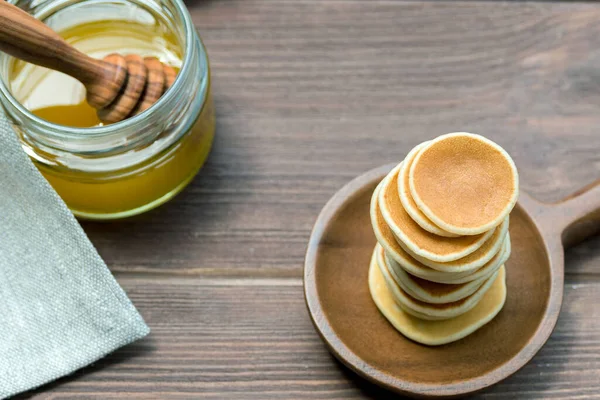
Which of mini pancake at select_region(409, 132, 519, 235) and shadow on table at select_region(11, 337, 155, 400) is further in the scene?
shadow on table at select_region(11, 337, 155, 400)

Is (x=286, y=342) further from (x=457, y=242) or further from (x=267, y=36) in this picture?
(x=267, y=36)

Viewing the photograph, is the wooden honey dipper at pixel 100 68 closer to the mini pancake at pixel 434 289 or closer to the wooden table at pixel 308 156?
the wooden table at pixel 308 156

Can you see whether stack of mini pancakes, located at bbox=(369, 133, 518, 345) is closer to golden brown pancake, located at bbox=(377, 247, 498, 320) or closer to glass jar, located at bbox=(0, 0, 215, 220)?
golden brown pancake, located at bbox=(377, 247, 498, 320)

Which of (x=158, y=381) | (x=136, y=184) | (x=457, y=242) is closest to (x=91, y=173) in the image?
(x=136, y=184)

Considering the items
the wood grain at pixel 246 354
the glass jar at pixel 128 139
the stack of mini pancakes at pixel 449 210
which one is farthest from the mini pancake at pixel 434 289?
the glass jar at pixel 128 139

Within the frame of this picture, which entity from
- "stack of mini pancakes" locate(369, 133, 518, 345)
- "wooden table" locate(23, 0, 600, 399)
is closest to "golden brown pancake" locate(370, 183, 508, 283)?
"stack of mini pancakes" locate(369, 133, 518, 345)

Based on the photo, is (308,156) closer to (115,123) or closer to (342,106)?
(342,106)
